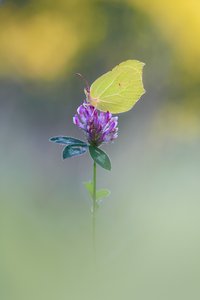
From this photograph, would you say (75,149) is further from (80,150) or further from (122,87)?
(122,87)

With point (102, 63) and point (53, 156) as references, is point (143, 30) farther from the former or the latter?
point (53, 156)

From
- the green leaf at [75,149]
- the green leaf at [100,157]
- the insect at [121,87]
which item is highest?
the insect at [121,87]

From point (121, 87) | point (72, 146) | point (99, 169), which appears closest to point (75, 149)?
point (72, 146)

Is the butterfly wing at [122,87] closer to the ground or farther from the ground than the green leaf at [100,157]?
farther from the ground

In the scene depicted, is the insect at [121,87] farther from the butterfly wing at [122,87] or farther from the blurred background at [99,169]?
the blurred background at [99,169]

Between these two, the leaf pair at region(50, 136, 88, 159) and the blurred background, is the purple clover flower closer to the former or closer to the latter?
the leaf pair at region(50, 136, 88, 159)

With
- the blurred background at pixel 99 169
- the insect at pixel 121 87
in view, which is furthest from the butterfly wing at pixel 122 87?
the blurred background at pixel 99 169

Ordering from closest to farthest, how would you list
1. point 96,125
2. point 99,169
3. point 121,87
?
point 96,125 → point 121,87 → point 99,169
